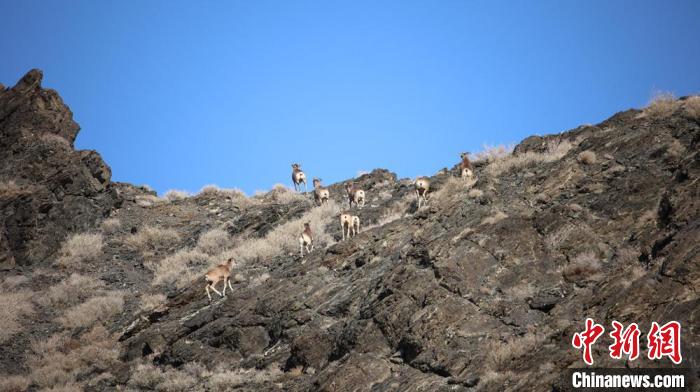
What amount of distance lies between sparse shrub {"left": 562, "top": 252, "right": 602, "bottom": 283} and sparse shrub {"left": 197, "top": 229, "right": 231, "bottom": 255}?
19563 millimetres

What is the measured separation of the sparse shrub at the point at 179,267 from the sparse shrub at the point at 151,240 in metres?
1.74

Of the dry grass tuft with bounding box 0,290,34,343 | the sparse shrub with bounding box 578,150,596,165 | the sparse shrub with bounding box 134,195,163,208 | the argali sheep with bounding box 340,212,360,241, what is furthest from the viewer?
the sparse shrub with bounding box 134,195,163,208

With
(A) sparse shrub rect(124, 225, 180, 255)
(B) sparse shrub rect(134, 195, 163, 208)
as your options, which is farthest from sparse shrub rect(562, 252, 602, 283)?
(B) sparse shrub rect(134, 195, 163, 208)

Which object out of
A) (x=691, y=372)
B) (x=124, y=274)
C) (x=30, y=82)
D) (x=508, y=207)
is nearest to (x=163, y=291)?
(x=124, y=274)

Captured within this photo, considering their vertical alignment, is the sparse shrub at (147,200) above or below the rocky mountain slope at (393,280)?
above

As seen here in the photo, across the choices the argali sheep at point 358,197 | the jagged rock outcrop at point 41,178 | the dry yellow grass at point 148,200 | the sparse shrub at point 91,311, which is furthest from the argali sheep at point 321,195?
the jagged rock outcrop at point 41,178

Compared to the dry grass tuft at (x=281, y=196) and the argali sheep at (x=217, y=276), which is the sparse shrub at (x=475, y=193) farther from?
the dry grass tuft at (x=281, y=196)

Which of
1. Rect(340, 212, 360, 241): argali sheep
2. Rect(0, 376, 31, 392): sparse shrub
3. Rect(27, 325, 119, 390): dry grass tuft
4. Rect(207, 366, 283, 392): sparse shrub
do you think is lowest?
Rect(0, 376, 31, 392): sparse shrub

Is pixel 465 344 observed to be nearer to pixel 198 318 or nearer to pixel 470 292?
pixel 470 292

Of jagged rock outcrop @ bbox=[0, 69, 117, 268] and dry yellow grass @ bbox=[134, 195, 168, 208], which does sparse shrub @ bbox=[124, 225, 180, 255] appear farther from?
dry yellow grass @ bbox=[134, 195, 168, 208]

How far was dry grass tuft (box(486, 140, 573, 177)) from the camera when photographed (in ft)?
76.8

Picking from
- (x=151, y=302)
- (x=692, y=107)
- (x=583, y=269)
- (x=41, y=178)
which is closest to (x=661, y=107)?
(x=692, y=107)

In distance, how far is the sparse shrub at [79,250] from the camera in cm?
3086

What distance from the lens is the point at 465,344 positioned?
13.8 m
